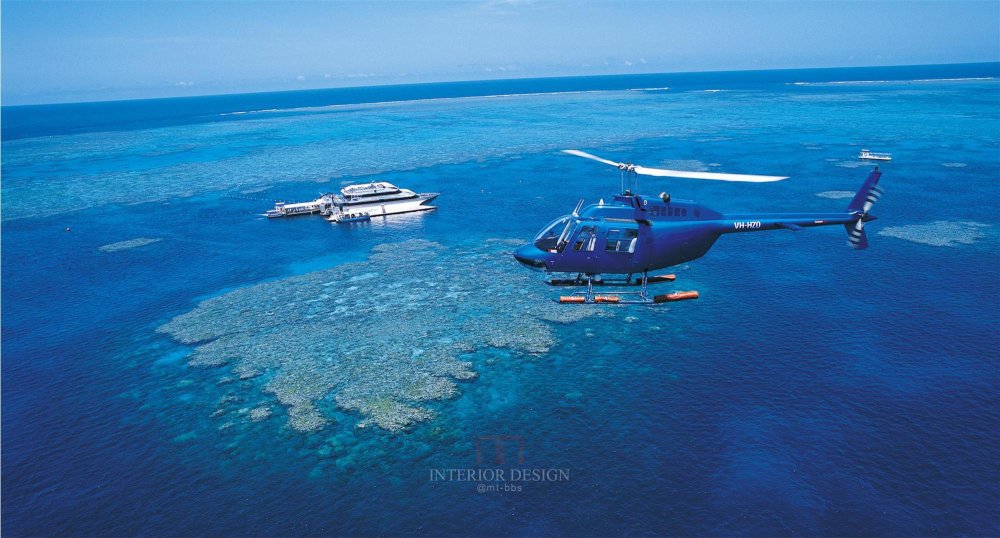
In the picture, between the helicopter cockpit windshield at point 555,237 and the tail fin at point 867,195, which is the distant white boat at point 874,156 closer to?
the tail fin at point 867,195

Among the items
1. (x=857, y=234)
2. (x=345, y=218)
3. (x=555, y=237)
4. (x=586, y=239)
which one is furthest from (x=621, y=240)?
(x=345, y=218)

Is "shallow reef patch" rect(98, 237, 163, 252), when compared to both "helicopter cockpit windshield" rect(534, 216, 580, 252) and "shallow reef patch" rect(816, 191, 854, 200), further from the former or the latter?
"shallow reef patch" rect(816, 191, 854, 200)

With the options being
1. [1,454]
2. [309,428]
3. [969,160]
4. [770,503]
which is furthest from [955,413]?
[969,160]

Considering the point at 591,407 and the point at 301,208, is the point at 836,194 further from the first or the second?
the point at 301,208

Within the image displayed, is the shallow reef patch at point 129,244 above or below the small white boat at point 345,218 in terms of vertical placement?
below

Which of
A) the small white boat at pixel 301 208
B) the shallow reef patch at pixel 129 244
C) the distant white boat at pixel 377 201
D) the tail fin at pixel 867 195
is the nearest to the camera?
the tail fin at pixel 867 195

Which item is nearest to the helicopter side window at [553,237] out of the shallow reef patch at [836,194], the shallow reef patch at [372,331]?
the shallow reef patch at [372,331]

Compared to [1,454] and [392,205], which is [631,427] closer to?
[1,454]
